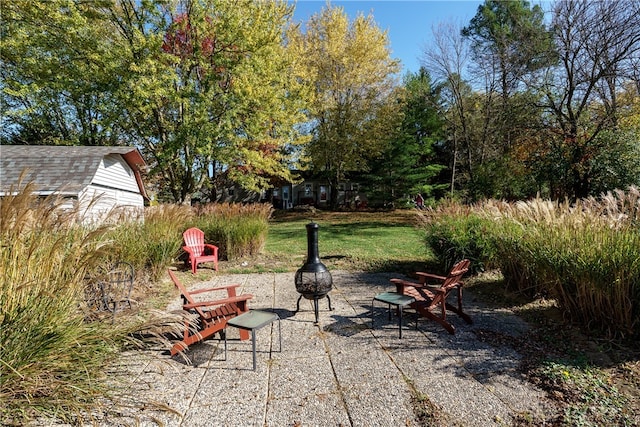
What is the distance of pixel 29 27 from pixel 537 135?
18.0 metres

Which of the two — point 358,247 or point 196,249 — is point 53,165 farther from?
point 358,247

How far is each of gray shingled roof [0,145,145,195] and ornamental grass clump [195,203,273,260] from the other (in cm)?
377

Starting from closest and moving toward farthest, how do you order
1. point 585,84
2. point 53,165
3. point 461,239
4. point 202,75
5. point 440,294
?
point 440,294 → point 461,239 → point 53,165 → point 585,84 → point 202,75

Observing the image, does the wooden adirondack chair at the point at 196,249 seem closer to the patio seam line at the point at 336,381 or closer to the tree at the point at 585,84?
the patio seam line at the point at 336,381

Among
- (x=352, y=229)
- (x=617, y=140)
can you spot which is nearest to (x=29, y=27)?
(x=352, y=229)

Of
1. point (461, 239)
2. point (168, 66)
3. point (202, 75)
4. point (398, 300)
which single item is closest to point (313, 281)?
point (398, 300)

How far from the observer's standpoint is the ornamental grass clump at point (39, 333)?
5.56 ft

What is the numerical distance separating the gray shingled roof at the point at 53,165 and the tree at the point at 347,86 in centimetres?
1095

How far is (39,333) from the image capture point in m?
1.83

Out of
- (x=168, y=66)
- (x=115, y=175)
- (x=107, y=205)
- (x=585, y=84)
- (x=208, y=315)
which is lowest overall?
(x=208, y=315)

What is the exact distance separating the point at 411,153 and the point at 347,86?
6.18 meters

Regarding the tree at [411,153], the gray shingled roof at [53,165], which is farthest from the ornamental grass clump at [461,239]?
the tree at [411,153]

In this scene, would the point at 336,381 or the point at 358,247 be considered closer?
the point at 336,381

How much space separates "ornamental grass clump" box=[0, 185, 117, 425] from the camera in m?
1.69
